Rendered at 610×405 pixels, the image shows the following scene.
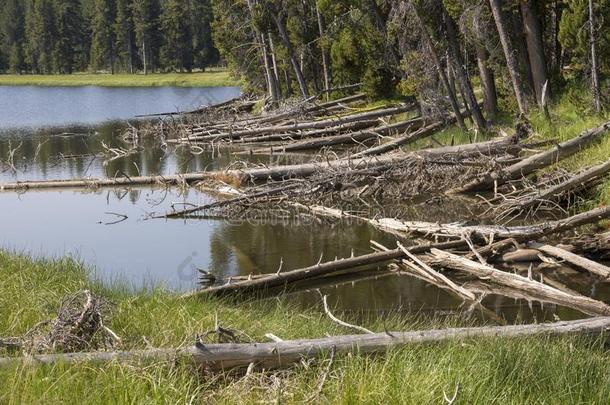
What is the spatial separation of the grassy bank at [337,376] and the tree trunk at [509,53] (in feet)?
37.0

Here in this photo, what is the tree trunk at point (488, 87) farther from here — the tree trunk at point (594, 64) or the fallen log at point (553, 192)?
the fallen log at point (553, 192)

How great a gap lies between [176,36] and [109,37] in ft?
48.9

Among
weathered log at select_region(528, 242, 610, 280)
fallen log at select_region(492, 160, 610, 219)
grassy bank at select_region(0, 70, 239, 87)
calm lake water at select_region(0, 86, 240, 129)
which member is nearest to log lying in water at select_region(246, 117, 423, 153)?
calm lake water at select_region(0, 86, 240, 129)

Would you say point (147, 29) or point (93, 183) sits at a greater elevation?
point (147, 29)

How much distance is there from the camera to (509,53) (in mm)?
16641

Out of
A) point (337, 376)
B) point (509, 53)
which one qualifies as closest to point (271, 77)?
point (509, 53)

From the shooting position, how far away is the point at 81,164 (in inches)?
878

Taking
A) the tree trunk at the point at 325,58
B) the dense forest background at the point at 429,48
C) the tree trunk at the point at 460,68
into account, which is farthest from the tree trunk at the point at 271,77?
the tree trunk at the point at 460,68

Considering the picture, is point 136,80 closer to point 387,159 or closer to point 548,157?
point 387,159

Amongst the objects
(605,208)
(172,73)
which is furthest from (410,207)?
(172,73)

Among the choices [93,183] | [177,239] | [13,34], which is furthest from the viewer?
[13,34]

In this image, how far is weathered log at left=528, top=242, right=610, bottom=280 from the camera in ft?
29.5

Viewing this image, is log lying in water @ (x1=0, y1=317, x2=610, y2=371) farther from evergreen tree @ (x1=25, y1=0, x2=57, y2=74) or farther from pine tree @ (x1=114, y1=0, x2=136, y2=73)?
evergreen tree @ (x1=25, y1=0, x2=57, y2=74)

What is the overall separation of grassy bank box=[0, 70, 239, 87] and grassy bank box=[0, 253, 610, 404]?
60.7 meters
